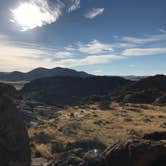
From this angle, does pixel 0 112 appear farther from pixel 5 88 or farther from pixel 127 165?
pixel 127 165

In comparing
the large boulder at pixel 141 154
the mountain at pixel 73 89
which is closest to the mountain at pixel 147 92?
the mountain at pixel 73 89

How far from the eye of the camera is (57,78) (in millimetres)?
163000

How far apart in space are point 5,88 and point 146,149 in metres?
8.71

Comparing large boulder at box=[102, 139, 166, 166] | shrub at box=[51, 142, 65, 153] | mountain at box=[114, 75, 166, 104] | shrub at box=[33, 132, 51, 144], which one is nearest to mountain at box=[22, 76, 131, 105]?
mountain at box=[114, 75, 166, 104]

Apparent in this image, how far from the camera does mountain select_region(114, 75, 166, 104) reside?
314 feet

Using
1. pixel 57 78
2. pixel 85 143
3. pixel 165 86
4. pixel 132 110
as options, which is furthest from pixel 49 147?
pixel 57 78

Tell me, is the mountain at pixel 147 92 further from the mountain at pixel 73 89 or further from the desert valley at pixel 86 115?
the mountain at pixel 73 89

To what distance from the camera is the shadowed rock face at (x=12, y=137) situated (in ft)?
57.2

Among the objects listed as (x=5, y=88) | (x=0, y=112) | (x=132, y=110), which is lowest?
(x=132, y=110)

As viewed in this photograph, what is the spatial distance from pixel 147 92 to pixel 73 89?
45.7m

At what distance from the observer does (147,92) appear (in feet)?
331

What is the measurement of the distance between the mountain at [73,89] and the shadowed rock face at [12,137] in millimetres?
100405

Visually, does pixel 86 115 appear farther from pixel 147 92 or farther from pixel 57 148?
pixel 147 92

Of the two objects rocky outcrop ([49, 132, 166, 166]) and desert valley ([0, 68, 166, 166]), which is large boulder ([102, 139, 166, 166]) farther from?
desert valley ([0, 68, 166, 166])
